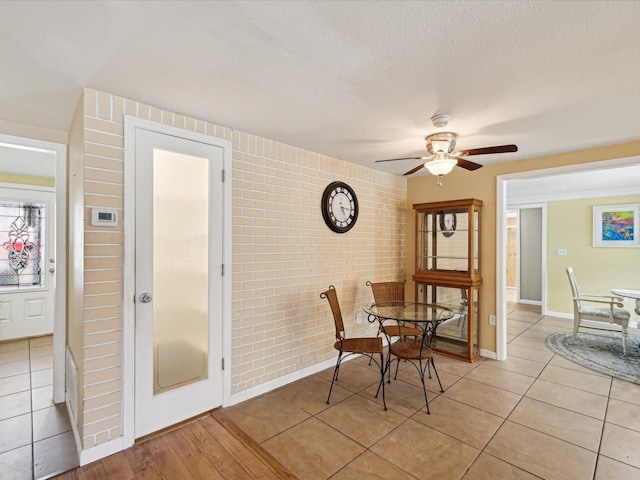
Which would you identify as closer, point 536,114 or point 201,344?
point 536,114

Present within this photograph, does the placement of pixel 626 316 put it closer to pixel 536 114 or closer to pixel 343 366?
pixel 536 114

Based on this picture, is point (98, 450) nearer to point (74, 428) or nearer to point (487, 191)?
point (74, 428)

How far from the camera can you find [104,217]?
2.01 meters

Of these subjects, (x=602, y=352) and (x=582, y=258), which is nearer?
(x=602, y=352)

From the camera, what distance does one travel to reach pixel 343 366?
351 centimetres

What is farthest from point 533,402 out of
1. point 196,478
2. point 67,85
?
point 67,85

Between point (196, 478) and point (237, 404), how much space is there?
82 cm

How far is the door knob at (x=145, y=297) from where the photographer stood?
217cm

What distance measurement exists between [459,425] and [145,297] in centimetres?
250

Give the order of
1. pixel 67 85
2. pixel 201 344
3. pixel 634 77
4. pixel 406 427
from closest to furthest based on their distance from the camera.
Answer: pixel 634 77 → pixel 67 85 → pixel 406 427 → pixel 201 344

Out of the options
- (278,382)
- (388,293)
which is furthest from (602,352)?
(278,382)

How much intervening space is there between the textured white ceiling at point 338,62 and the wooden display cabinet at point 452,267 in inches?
56.6

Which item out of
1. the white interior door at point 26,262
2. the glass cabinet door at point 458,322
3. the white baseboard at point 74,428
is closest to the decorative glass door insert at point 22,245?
the white interior door at point 26,262

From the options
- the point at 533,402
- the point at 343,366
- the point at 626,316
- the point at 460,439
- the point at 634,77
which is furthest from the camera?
the point at 626,316
